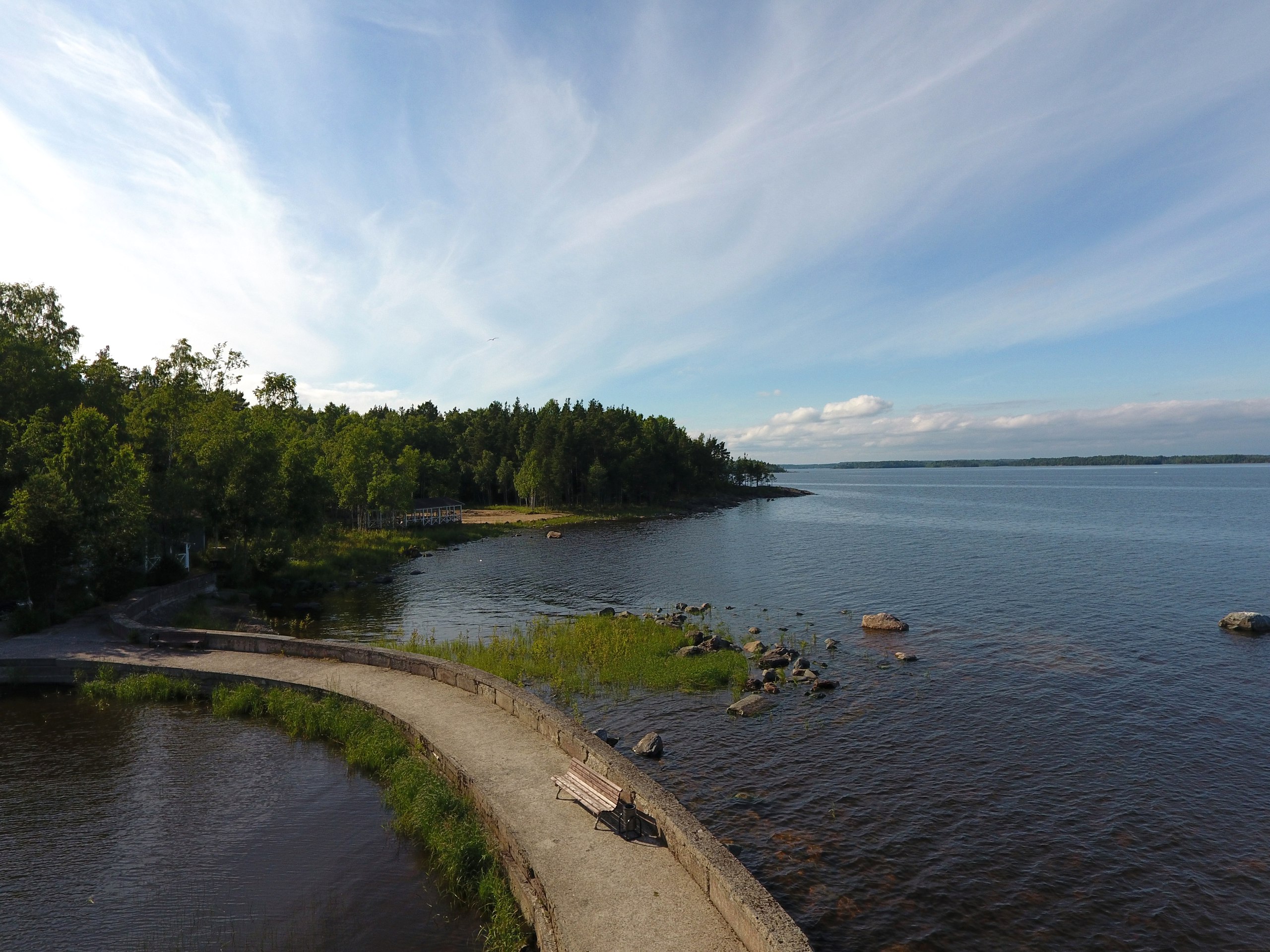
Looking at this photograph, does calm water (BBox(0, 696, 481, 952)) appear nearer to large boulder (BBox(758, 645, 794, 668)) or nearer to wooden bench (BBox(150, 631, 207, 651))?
wooden bench (BBox(150, 631, 207, 651))

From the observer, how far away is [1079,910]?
48.8ft

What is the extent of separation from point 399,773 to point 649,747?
27.3 feet

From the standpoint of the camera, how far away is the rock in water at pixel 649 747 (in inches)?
875

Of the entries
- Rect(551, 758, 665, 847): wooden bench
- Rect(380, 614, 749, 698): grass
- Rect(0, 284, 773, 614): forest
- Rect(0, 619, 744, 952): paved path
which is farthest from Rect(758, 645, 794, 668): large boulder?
Rect(0, 284, 773, 614): forest

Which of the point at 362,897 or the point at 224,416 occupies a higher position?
the point at 224,416

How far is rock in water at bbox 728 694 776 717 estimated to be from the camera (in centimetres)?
2617

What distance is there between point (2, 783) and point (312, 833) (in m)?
9.96

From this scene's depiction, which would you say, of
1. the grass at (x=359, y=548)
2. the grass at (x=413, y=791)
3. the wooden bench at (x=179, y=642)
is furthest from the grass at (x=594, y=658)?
the grass at (x=359, y=548)

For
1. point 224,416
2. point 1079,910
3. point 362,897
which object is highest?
point 224,416

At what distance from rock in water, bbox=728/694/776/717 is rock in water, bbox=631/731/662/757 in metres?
4.48

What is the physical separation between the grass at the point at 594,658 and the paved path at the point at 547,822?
5852 millimetres

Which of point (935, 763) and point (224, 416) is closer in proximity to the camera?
point (935, 763)

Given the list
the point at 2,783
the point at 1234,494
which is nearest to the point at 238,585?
the point at 2,783

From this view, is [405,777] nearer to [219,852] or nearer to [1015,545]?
[219,852]
